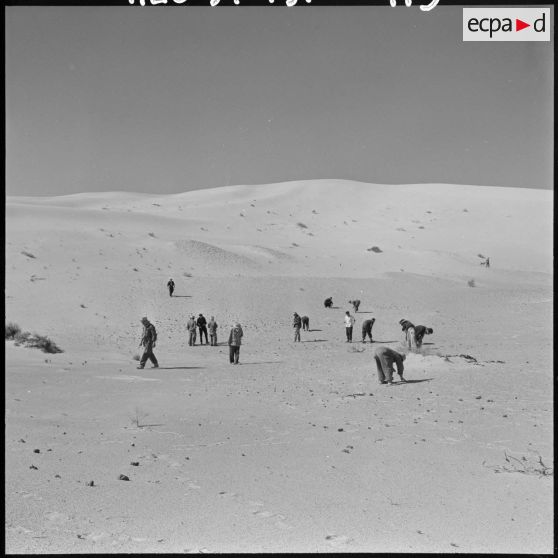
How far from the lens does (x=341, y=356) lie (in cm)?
2114

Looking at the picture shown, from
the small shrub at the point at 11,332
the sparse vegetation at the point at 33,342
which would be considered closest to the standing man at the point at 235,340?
the sparse vegetation at the point at 33,342

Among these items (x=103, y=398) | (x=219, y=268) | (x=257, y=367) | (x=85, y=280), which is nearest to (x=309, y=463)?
(x=103, y=398)

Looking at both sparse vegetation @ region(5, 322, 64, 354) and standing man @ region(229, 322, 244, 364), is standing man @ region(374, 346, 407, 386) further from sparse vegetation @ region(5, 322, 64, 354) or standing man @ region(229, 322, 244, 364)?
sparse vegetation @ region(5, 322, 64, 354)

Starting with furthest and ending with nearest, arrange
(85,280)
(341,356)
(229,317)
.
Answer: (85,280)
(229,317)
(341,356)

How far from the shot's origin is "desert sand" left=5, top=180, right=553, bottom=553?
6.06m

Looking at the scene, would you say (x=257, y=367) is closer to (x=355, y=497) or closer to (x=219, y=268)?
(x=355, y=497)

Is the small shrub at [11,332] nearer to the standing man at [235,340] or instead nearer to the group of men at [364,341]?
the group of men at [364,341]

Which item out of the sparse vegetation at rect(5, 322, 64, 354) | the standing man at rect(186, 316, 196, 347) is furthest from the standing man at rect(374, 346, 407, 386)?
the standing man at rect(186, 316, 196, 347)

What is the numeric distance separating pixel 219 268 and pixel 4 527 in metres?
38.4

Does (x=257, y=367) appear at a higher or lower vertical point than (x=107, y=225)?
lower

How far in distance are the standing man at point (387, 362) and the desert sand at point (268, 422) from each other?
28cm

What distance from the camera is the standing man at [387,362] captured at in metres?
13.9

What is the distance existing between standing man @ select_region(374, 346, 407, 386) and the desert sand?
0.28m

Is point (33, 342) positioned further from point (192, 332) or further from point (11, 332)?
point (192, 332)
